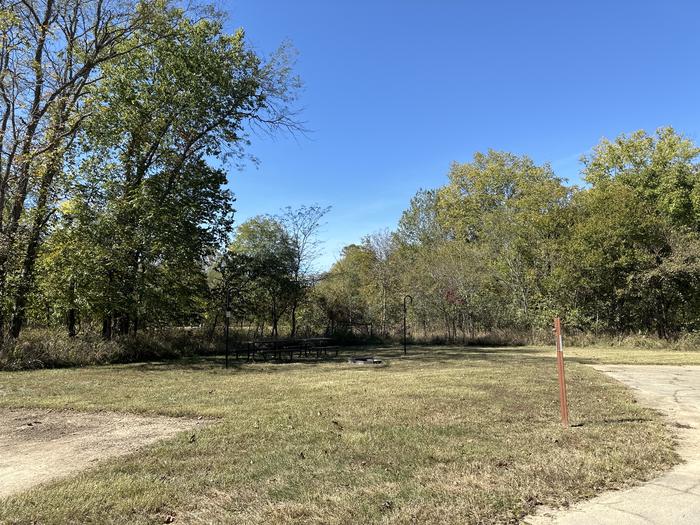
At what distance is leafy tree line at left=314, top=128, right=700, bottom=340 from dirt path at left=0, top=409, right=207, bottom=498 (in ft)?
66.7

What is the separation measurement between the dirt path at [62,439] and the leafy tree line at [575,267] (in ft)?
66.7

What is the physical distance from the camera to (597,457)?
436 centimetres

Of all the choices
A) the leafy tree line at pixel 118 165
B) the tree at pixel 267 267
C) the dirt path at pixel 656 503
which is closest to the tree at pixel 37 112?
the leafy tree line at pixel 118 165

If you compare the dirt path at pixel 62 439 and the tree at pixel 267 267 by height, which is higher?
the tree at pixel 267 267

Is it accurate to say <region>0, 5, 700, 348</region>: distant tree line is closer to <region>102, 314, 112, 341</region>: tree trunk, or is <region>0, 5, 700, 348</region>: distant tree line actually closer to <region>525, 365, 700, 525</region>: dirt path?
<region>102, 314, 112, 341</region>: tree trunk

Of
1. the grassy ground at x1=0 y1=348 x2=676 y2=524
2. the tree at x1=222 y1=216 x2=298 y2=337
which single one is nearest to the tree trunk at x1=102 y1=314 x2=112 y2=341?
the tree at x1=222 y1=216 x2=298 y2=337

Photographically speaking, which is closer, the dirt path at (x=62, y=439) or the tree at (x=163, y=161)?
the dirt path at (x=62, y=439)

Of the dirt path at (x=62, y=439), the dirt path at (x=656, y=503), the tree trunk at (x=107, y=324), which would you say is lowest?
the dirt path at (x=656, y=503)

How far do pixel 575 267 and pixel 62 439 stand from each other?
22449mm

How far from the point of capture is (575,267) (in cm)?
2298

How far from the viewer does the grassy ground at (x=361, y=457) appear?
3.35m

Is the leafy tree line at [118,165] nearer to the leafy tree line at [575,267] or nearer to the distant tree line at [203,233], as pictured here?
the distant tree line at [203,233]

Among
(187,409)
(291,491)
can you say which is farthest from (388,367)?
(291,491)

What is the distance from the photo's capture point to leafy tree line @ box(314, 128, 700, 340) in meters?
22.1
